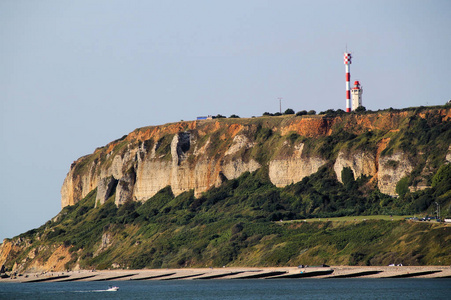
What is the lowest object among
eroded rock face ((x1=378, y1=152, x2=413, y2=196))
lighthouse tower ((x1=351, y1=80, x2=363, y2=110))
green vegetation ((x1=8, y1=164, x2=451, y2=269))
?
green vegetation ((x1=8, y1=164, x2=451, y2=269))

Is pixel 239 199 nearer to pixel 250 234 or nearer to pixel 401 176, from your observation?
pixel 250 234

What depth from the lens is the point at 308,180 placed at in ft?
494

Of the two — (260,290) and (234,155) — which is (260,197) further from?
(260,290)

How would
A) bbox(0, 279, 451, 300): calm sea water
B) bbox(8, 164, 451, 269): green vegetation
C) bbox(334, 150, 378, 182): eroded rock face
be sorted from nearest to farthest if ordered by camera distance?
bbox(0, 279, 451, 300): calm sea water, bbox(8, 164, 451, 269): green vegetation, bbox(334, 150, 378, 182): eroded rock face

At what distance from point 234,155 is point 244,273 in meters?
50.2

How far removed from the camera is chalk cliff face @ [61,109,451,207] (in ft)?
473

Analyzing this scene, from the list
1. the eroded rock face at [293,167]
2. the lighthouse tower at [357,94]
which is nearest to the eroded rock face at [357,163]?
the eroded rock face at [293,167]

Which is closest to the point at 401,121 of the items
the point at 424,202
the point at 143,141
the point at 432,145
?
the point at 432,145

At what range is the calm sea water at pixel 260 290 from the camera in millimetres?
85688

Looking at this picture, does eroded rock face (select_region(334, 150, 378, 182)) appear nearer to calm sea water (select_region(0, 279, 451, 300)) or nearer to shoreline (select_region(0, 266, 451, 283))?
shoreline (select_region(0, 266, 451, 283))

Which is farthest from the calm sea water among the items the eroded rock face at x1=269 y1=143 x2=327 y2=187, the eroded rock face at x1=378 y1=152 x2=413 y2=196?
the eroded rock face at x1=269 y1=143 x2=327 y2=187

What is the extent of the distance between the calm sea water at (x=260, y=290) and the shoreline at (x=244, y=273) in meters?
1.18

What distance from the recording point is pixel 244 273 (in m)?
119

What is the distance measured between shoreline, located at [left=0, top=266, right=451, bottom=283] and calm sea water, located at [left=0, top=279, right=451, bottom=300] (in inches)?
46.5
